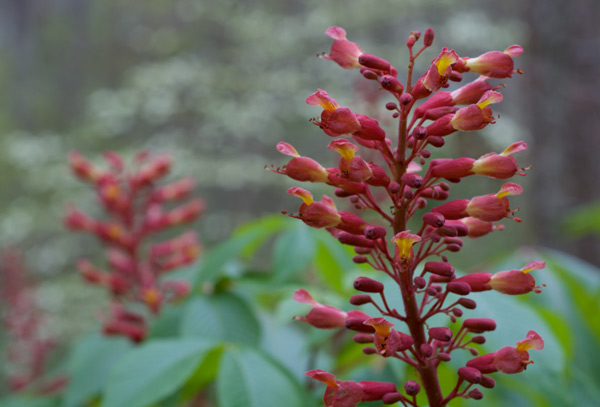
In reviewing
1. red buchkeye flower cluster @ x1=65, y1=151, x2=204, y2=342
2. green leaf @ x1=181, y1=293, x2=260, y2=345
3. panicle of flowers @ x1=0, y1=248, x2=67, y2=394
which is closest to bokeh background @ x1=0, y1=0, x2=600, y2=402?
panicle of flowers @ x1=0, y1=248, x2=67, y2=394

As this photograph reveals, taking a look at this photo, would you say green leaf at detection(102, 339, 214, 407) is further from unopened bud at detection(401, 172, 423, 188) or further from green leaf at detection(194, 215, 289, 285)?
unopened bud at detection(401, 172, 423, 188)

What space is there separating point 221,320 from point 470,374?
106 centimetres

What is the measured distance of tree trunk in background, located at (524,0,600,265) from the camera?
4.62 meters

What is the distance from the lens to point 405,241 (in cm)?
101

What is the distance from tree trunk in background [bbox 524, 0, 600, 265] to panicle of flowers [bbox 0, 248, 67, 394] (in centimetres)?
376

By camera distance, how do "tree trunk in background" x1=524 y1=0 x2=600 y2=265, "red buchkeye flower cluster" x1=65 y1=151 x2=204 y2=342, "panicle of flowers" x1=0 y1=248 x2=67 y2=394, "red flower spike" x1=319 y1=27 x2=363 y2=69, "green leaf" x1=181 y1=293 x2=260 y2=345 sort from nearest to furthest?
"red flower spike" x1=319 y1=27 x2=363 y2=69
"green leaf" x1=181 y1=293 x2=260 y2=345
"red buchkeye flower cluster" x1=65 y1=151 x2=204 y2=342
"panicle of flowers" x1=0 y1=248 x2=67 y2=394
"tree trunk in background" x1=524 y1=0 x2=600 y2=265

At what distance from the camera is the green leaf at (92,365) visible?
199cm

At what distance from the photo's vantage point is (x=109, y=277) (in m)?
2.62

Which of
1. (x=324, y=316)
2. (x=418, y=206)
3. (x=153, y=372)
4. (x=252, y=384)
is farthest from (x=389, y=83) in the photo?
(x=153, y=372)

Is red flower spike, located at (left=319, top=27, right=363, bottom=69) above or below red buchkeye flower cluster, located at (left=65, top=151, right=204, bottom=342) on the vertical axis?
below

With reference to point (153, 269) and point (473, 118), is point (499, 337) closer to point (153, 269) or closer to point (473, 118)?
point (473, 118)

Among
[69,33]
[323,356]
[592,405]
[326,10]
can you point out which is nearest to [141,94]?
[326,10]

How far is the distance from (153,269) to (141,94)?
4.72 m

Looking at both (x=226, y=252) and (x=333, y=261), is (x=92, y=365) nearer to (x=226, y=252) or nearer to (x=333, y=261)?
(x=226, y=252)
